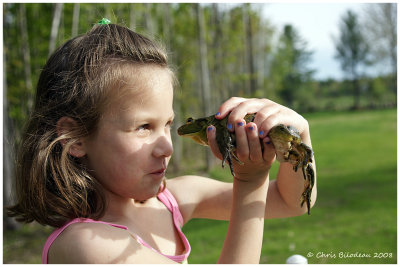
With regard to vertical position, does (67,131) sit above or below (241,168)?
above

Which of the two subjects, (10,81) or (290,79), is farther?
(290,79)

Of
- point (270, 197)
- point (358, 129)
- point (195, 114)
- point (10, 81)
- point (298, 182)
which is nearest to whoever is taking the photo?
point (298, 182)

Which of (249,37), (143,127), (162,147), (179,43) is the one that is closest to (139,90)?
(143,127)

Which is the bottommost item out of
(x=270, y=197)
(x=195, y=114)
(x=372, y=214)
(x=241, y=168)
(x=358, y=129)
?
(x=358, y=129)

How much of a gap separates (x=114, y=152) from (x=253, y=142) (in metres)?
0.58

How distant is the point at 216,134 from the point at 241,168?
0.67 feet

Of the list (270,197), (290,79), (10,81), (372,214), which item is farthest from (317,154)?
(290,79)

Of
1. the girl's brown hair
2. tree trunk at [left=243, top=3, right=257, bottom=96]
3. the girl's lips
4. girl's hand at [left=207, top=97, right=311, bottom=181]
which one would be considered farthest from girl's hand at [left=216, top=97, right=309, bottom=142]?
Answer: tree trunk at [left=243, top=3, right=257, bottom=96]

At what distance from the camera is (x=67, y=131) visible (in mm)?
1876

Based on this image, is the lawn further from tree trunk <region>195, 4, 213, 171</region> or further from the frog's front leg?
the frog's front leg

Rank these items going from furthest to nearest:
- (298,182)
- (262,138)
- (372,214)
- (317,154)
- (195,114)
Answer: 1. (317,154)
2. (195,114)
3. (372,214)
4. (298,182)
5. (262,138)

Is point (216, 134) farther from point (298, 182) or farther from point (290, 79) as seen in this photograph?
point (290, 79)

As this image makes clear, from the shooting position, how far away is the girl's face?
175 cm

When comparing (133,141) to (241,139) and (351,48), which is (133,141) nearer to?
(241,139)
